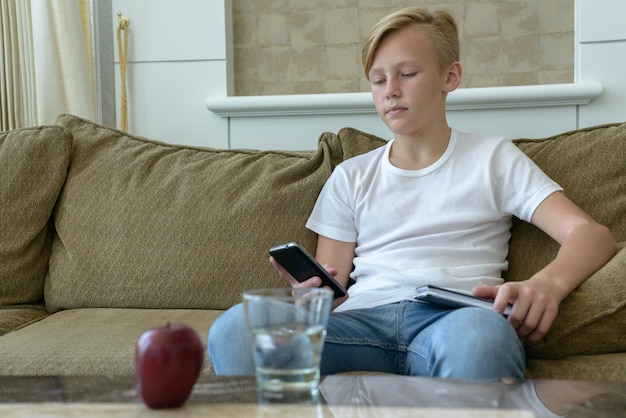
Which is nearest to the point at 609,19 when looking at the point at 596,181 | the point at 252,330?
the point at 596,181

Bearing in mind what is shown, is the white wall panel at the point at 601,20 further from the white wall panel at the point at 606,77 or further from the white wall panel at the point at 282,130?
the white wall panel at the point at 282,130

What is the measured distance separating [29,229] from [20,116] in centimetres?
81

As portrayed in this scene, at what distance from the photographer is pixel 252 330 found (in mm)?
852

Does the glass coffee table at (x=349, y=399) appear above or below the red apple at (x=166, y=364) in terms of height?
below

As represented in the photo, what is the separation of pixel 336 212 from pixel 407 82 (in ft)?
0.98

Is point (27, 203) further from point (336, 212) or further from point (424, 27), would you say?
point (424, 27)

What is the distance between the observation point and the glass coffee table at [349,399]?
0.83 meters

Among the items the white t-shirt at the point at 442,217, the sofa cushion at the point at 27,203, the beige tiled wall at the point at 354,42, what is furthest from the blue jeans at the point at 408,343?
the beige tiled wall at the point at 354,42

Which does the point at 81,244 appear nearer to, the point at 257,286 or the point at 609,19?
the point at 257,286

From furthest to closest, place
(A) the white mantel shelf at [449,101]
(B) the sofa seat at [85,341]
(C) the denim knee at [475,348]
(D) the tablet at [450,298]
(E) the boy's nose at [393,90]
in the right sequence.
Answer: (A) the white mantel shelf at [449,101]
(E) the boy's nose at [393,90]
(B) the sofa seat at [85,341]
(D) the tablet at [450,298]
(C) the denim knee at [475,348]

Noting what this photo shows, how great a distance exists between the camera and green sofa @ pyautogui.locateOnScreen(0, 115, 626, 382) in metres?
1.71

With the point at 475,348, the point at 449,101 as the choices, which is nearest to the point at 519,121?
the point at 449,101

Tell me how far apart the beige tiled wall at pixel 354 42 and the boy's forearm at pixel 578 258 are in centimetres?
187

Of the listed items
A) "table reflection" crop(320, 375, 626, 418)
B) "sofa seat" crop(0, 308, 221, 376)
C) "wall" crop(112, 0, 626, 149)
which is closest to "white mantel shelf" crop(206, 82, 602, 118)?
"wall" crop(112, 0, 626, 149)
